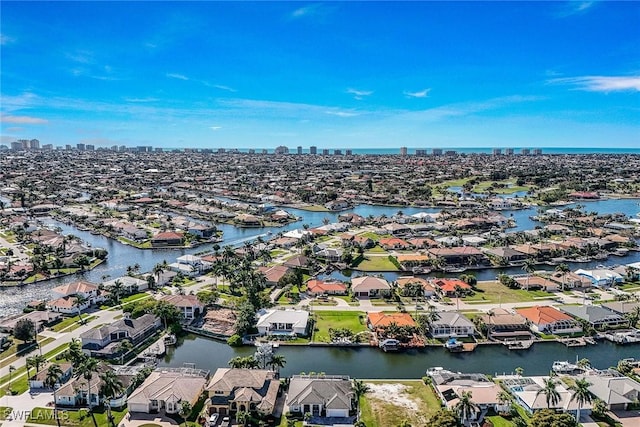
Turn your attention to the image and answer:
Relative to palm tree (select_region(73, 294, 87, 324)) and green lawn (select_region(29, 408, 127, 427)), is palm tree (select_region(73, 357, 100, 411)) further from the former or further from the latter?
palm tree (select_region(73, 294, 87, 324))

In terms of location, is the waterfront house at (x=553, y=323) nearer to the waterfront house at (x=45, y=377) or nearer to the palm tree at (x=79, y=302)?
the waterfront house at (x=45, y=377)

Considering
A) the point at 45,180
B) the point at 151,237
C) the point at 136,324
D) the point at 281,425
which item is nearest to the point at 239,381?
the point at 281,425

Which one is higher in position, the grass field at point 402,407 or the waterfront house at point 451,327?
the waterfront house at point 451,327

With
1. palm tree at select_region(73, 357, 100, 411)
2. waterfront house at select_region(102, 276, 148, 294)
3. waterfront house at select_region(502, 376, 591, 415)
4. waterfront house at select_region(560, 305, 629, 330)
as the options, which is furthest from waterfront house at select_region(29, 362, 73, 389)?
waterfront house at select_region(560, 305, 629, 330)

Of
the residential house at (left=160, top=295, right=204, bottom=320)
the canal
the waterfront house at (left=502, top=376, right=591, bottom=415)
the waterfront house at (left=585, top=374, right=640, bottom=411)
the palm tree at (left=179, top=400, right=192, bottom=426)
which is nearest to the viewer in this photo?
the palm tree at (left=179, top=400, right=192, bottom=426)

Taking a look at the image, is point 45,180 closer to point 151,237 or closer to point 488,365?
point 151,237

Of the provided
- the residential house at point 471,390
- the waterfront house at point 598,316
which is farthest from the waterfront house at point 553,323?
the residential house at point 471,390

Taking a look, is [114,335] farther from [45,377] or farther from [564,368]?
[564,368]
